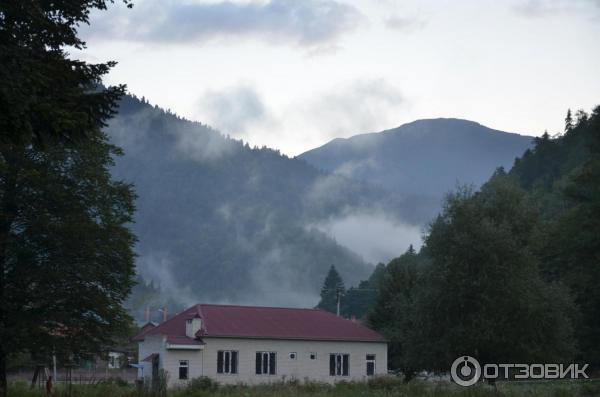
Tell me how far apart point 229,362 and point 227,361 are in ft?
0.48

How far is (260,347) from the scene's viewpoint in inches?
2105

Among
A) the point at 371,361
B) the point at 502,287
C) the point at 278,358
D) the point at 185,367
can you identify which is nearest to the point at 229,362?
the point at 185,367

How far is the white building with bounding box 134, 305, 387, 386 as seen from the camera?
50750 millimetres

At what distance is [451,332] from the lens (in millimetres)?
44906

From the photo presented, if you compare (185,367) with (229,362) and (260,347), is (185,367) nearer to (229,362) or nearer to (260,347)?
(229,362)

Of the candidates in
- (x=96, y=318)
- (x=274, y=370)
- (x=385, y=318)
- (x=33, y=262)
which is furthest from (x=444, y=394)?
(x=385, y=318)

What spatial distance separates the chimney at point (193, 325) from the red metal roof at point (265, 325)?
0.27 m

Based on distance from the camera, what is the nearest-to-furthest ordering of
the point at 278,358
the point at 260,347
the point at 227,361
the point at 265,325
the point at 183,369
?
the point at 183,369 < the point at 227,361 < the point at 260,347 < the point at 278,358 < the point at 265,325

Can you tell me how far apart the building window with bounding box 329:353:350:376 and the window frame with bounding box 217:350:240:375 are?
7.15 meters

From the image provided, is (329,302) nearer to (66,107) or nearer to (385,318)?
(385,318)

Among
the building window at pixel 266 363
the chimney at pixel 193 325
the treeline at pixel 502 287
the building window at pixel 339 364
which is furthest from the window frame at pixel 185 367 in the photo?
the treeline at pixel 502 287

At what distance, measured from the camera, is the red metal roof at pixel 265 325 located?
52875 mm

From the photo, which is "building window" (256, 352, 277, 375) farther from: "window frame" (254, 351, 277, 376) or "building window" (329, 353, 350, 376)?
"building window" (329, 353, 350, 376)

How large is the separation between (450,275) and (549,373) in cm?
869
